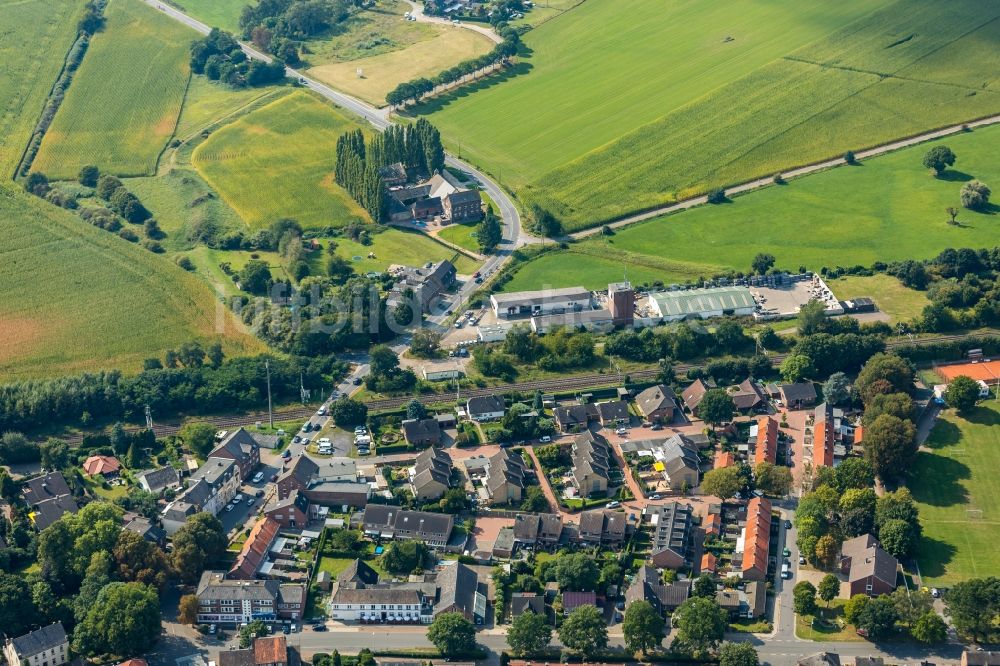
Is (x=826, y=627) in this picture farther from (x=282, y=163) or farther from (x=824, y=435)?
(x=282, y=163)

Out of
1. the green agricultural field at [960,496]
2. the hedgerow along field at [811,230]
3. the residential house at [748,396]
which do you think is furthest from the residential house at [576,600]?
the hedgerow along field at [811,230]

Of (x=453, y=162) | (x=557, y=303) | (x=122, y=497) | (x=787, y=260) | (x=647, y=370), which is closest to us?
(x=122, y=497)

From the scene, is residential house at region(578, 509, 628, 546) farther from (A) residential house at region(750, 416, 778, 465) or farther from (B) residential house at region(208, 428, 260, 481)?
(B) residential house at region(208, 428, 260, 481)

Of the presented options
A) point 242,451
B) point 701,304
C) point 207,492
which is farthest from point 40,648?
point 701,304

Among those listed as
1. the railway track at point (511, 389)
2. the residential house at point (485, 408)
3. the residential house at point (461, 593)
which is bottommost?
the residential house at point (461, 593)

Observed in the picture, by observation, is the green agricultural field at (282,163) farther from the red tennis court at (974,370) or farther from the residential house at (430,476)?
the red tennis court at (974,370)

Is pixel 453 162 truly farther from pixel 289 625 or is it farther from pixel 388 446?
pixel 289 625

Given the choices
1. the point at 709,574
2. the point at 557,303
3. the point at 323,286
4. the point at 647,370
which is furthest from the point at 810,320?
the point at 323,286
